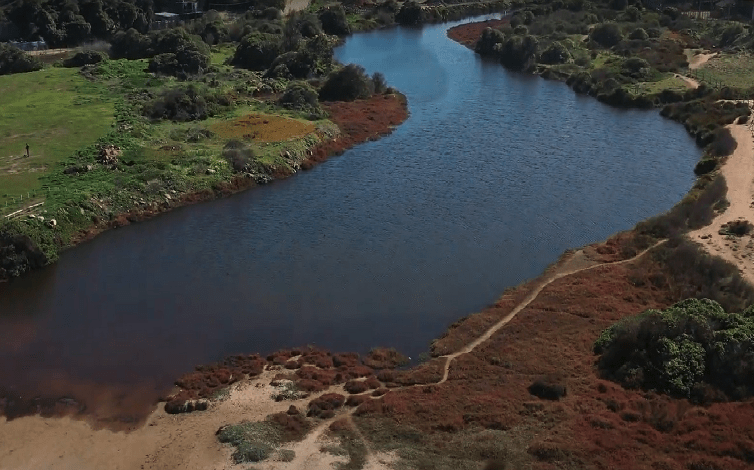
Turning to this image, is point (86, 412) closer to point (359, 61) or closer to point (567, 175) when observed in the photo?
point (567, 175)

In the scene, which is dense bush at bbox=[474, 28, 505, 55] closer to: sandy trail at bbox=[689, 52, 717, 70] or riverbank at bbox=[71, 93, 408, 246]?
sandy trail at bbox=[689, 52, 717, 70]

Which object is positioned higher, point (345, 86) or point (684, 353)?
point (345, 86)

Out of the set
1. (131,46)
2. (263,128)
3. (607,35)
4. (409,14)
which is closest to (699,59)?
(607,35)

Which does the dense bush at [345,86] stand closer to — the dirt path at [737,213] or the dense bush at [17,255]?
the dirt path at [737,213]

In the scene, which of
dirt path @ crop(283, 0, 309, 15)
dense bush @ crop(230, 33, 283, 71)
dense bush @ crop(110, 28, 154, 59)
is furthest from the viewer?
dirt path @ crop(283, 0, 309, 15)

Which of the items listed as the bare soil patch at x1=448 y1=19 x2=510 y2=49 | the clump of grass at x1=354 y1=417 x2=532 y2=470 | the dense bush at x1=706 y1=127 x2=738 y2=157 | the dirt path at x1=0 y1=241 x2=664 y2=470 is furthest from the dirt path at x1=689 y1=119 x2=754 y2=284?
the bare soil patch at x1=448 y1=19 x2=510 y2=49

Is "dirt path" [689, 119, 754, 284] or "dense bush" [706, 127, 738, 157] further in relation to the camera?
"dense bush" [706, 127, 738, 157]

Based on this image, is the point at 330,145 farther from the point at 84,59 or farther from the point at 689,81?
the point at 689,81
